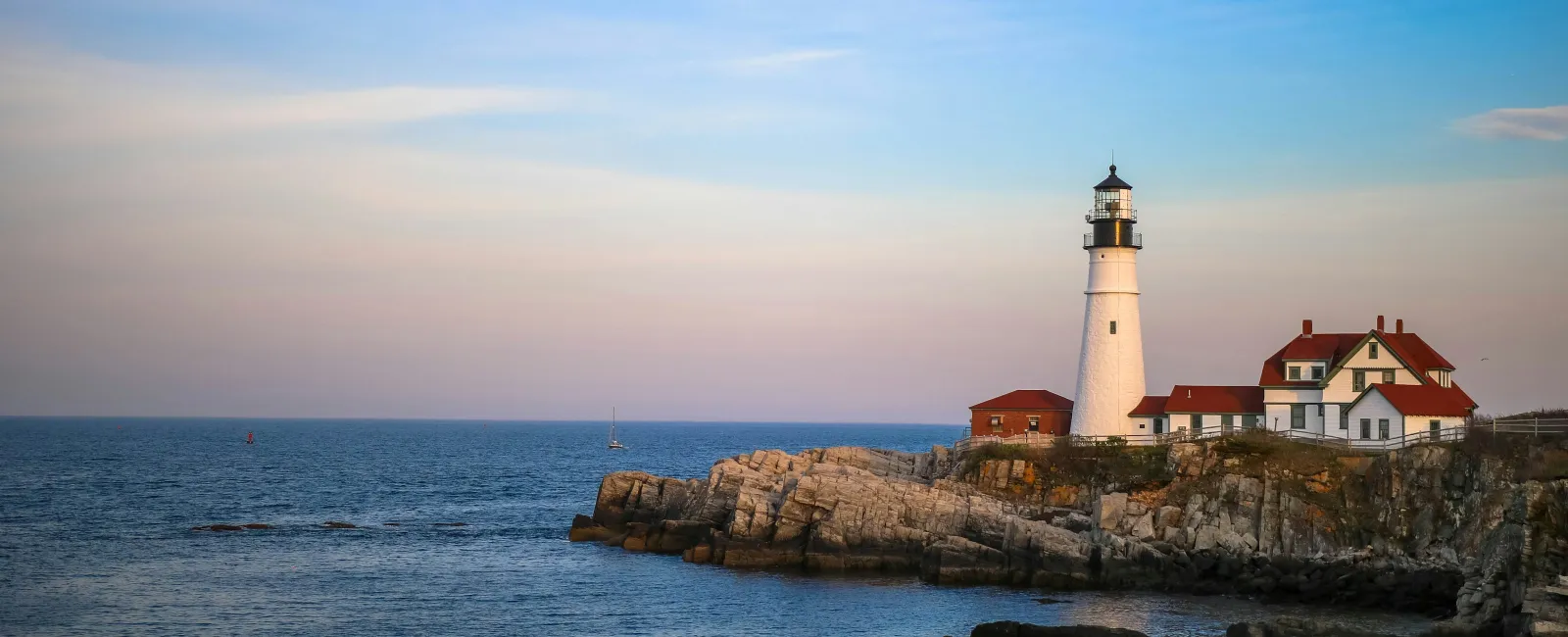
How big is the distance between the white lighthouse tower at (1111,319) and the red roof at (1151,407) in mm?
247

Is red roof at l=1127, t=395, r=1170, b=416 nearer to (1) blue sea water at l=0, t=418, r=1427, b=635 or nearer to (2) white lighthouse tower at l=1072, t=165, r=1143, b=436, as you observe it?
(2) white lighthouse tower at l=1072, t=165, r=1143, b=436

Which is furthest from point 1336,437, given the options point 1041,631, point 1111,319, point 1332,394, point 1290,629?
point 1041,631

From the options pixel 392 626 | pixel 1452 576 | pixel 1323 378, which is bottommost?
pixel 392 626

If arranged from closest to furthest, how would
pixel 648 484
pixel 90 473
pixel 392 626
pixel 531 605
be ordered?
pixel 392 626 → pixel 531 605 → pixel 648 484 → pixel 90 473

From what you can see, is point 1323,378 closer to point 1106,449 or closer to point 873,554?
point 1106,449

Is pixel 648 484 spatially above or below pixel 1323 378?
below

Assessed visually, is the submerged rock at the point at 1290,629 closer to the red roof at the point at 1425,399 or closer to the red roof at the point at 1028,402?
the red roof at the point at 1425,399

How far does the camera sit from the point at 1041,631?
2728 centimetres

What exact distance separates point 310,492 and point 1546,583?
59226 mm

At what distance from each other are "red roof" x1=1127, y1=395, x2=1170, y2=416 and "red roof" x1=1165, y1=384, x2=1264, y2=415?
0.33 meters

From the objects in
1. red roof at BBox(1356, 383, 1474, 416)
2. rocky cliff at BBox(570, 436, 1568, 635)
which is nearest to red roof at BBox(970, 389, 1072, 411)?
rocky cliff at BBox(570, 436, 1568, 635)

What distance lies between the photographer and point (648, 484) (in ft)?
163

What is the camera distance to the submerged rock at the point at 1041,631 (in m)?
26.9

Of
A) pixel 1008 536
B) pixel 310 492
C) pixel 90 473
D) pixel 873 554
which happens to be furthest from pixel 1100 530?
pixel 90 473
